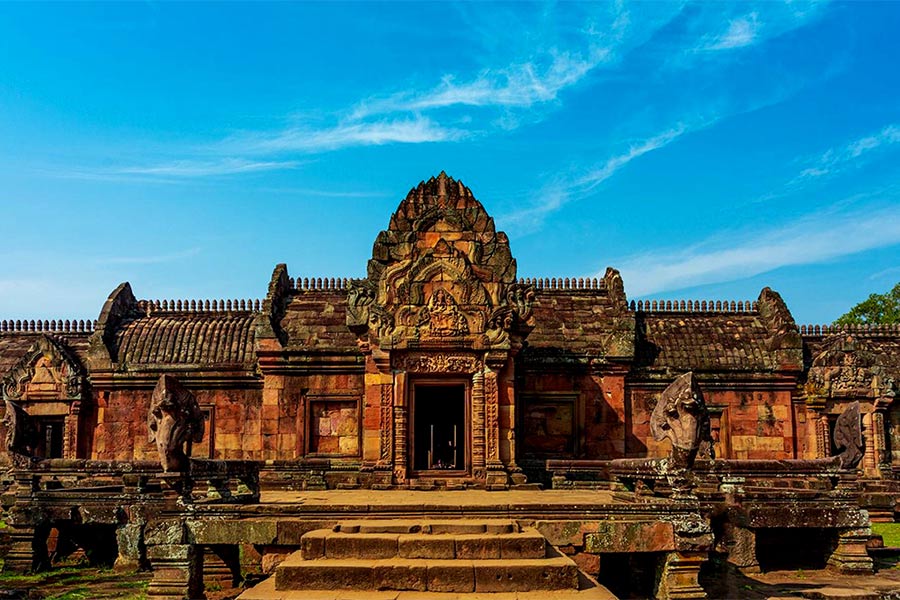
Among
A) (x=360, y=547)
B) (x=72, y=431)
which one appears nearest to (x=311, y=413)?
(x=72, y=431)

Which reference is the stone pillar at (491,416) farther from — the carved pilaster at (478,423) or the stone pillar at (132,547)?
the stone pillar at (132,547)

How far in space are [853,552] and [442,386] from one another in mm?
8113

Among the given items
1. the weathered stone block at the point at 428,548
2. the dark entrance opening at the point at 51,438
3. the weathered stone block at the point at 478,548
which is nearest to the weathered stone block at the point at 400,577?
the weathered stone block at the point at 428,548

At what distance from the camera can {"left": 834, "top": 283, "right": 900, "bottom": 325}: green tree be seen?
3888 centimetres

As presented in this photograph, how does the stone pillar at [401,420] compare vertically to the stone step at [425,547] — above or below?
above

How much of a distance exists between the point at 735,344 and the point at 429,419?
8854 mm

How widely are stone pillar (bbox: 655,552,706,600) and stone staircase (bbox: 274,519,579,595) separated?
76.6 inches

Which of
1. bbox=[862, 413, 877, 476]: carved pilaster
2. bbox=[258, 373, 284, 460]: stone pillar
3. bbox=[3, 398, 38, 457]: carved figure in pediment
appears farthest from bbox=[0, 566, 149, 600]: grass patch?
bbox=[862, 413, 877, 476]: carved pilaster

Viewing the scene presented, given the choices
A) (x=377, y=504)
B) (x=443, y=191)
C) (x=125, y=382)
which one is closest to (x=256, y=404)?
(x=125, y=382)

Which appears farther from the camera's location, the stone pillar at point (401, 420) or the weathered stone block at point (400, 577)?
the stone pillar at point (401, 420)

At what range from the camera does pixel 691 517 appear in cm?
1132

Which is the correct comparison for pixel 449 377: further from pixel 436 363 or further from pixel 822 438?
pixel 822 438

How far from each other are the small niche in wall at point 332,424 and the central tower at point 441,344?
13.4 feet

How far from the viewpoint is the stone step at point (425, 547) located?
973 centimetres
